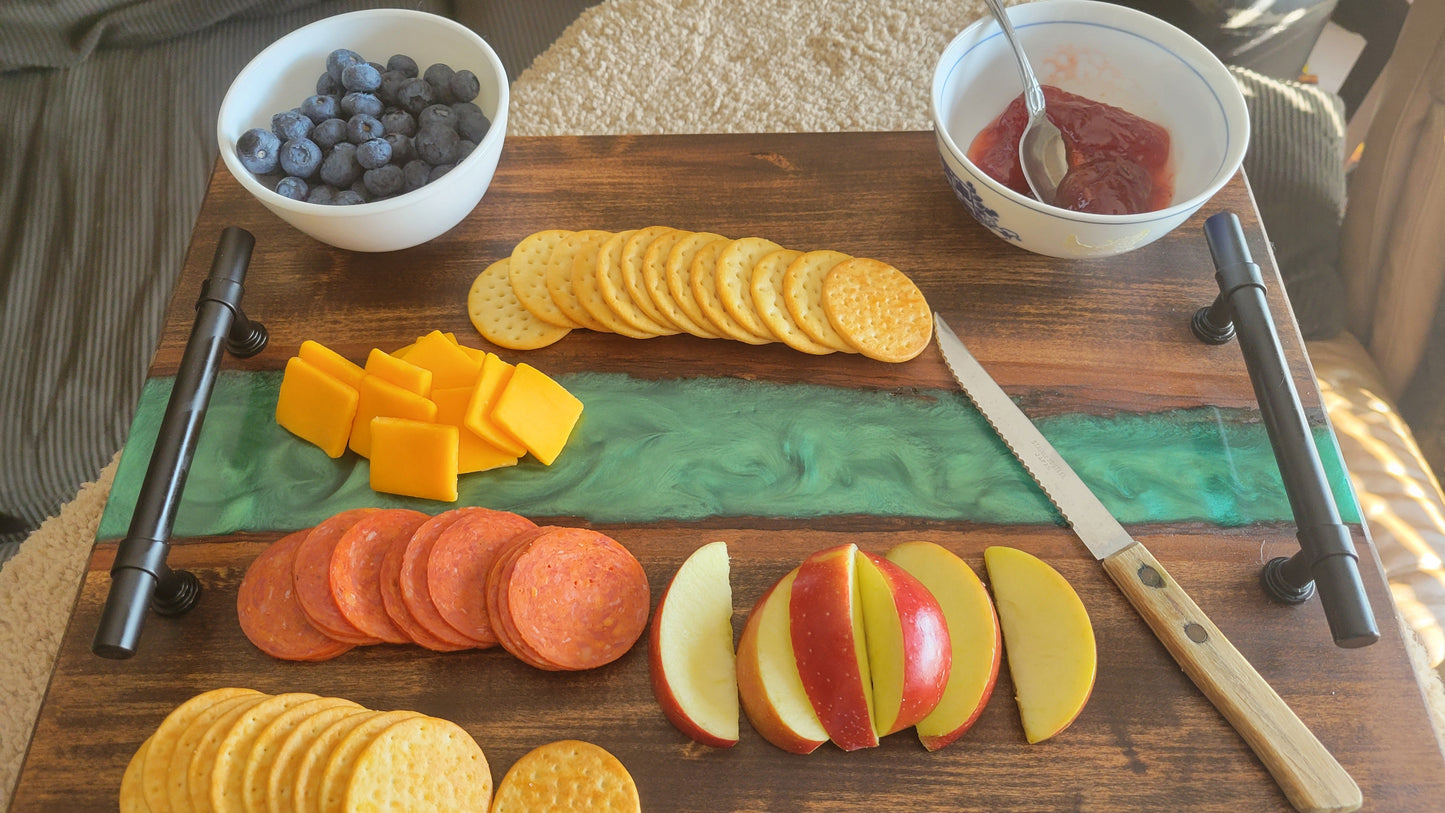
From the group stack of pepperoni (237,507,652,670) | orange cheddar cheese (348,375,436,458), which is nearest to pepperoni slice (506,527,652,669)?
stack of pepperoni (237,507,652,670)

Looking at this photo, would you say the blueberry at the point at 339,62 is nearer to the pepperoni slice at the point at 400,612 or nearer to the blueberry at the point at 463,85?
the blueberry at the point at 463,85

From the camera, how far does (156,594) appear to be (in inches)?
36.4

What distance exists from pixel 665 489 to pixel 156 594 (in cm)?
52

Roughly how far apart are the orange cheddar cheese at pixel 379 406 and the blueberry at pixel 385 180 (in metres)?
0.22

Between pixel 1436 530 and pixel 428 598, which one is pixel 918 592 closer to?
pixel 428 598

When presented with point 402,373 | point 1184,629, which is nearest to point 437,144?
point 402,373

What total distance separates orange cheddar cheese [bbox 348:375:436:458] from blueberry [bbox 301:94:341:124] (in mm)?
315

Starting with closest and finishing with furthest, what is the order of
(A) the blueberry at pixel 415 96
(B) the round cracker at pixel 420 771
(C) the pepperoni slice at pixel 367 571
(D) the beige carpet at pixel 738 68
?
1. (B) the round cracker at pixel 420 771
2. (C) the pepperoni slice at pixel 367 571
3. (A) the blueberry at pixel 415 96
4. (D) the beige carpet at pixel 738 68

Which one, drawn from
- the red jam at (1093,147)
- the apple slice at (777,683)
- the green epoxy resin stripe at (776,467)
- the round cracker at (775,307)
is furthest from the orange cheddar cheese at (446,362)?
the red jam at (1093,147)

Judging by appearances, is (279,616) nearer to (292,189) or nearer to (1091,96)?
(292,189)

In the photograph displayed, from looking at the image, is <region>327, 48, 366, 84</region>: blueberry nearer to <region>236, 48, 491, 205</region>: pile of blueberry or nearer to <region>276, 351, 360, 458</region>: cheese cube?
<region>236, 48, 491, 205</region>: pile of blueberry

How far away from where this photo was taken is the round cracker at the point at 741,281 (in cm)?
105

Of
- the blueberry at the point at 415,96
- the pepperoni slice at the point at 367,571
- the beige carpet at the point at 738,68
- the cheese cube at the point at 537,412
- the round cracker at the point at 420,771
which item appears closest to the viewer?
the round cracker at the point at 420,771

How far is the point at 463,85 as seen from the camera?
3.60 ft
